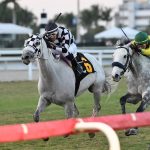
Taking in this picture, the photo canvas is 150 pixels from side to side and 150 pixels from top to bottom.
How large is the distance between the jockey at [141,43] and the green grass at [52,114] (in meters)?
1.41

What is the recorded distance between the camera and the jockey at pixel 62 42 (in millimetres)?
9086

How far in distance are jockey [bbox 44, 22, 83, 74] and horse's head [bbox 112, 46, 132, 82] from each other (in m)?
0.81

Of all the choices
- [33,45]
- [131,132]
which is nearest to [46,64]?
[33,45]

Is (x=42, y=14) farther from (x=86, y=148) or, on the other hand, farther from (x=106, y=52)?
(x=86, y=148)

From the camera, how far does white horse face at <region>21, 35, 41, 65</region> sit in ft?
26.4

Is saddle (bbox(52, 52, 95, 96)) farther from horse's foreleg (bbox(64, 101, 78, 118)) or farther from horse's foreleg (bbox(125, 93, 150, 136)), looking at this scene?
horse's foreleg (bbox(125, 93, 150, 136))

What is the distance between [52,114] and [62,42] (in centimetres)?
350

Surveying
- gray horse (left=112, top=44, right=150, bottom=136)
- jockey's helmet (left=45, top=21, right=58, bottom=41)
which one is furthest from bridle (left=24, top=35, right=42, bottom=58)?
gray horse (left=112, top=44, right=150, bottom=136)

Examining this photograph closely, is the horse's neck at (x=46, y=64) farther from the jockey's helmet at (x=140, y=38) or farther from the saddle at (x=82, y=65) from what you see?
the jockey's helmet at (x=140, y=38)

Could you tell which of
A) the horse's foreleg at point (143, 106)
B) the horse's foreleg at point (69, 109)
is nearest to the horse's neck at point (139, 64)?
the horse's foreleg at point (143, 106)

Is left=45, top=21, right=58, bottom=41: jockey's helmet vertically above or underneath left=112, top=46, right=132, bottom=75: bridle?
above

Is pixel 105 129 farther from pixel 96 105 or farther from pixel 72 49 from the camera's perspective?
pixel 96 105

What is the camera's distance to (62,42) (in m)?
9.44

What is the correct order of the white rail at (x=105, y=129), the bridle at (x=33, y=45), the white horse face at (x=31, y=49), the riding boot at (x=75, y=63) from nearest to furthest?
the white rail at (x=105, y=129) → the white horse face at (x=31, y=49) → the bridle at (x=33, y=45) → the riding boot at (x=75, y=63)
